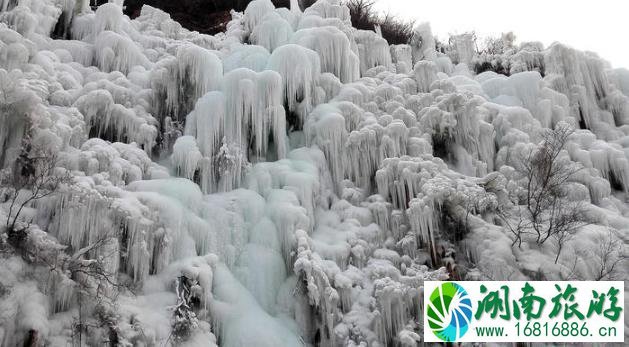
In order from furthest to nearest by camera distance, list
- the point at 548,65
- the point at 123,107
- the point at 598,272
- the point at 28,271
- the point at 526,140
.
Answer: the point at 548,65
the point at 526,140
the point at 123,107
the point at 598,272
the point at 28,271

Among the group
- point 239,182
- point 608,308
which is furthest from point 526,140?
point 239,182

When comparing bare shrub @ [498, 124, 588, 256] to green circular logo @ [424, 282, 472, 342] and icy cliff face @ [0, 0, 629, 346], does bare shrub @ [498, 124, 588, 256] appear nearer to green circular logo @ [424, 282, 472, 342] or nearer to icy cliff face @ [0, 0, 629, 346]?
icy cliff face @ [0, 0, 629, 346]

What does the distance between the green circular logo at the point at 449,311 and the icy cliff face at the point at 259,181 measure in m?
0.34

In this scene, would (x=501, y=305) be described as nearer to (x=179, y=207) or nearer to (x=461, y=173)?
(x=461, y=173)

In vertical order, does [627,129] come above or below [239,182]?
above

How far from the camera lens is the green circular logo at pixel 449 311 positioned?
21.1ft

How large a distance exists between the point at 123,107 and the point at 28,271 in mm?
3515

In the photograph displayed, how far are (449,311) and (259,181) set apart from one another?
3612 millimetres

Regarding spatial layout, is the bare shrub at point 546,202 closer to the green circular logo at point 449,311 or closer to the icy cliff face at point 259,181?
the icy cliff face at point 259,181

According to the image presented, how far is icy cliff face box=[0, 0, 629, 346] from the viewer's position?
241 inches

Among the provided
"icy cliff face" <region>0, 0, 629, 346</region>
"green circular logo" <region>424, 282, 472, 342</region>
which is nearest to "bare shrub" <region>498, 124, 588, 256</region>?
"icy cliff face" <region>0, 0, 629, 346</region>

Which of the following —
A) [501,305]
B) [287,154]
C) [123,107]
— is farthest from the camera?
[287,154]

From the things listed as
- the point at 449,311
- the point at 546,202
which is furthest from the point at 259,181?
the point at 546,202

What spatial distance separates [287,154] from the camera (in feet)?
29.6
